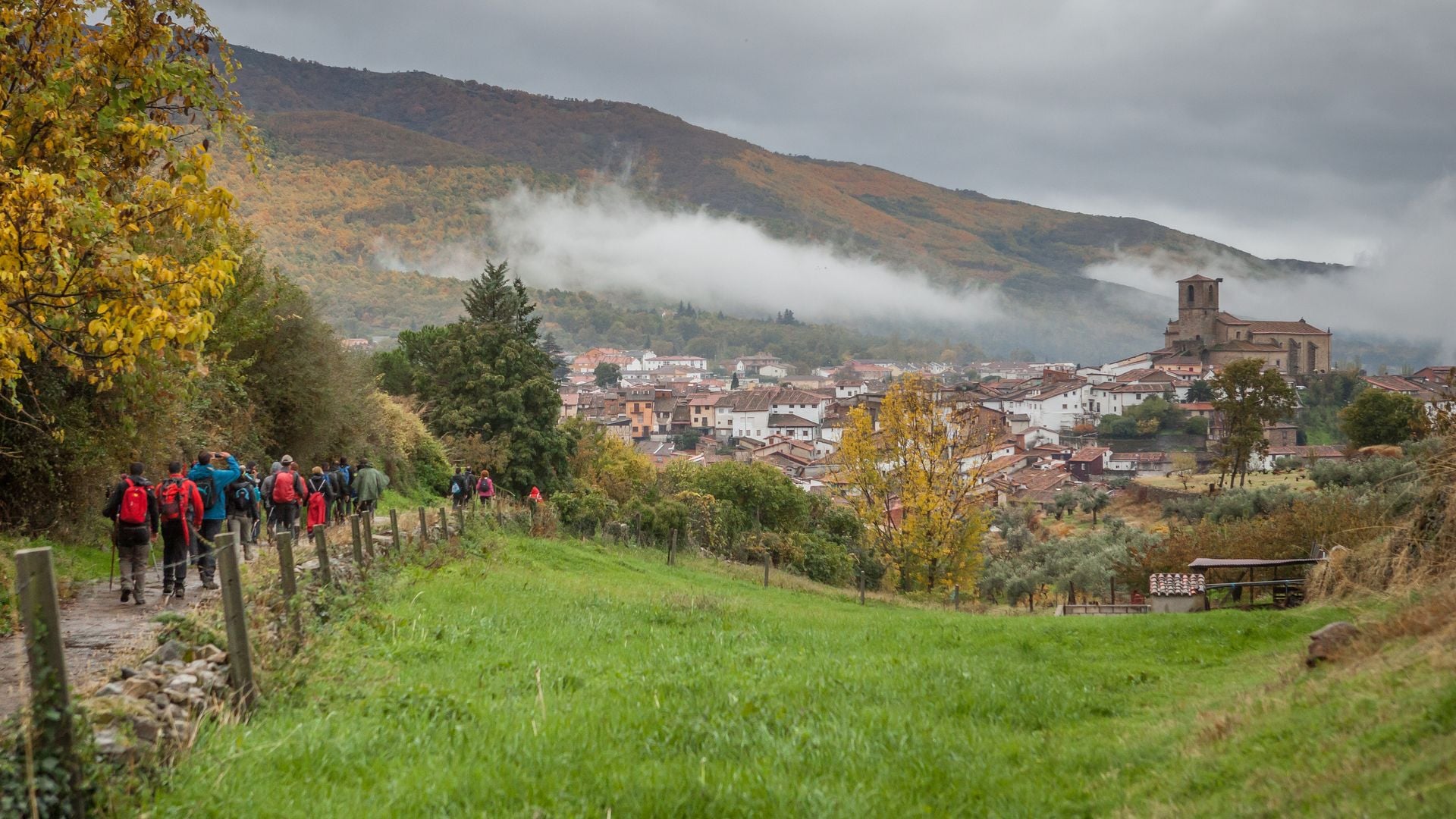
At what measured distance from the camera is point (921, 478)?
1497 inches

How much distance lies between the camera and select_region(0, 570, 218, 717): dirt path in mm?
7164

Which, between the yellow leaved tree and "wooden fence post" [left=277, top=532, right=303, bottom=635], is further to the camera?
"wooden fence post" [left=277, top=532, right=303, bottom=635]

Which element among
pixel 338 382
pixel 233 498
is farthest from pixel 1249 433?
pixel 233 498

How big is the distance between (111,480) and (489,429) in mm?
26330

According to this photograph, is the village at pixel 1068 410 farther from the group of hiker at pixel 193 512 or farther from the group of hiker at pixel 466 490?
the group of hiker at pixel 193 512

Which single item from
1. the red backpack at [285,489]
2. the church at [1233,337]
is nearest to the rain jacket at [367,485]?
the red backpack at [285,489]

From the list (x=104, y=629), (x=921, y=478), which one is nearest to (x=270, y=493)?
(x=104, y=629)

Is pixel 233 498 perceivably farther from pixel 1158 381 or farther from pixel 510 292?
pixel 1158 381

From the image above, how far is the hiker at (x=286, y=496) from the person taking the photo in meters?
17.8

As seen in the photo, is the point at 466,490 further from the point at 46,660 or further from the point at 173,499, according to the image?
the point at 46,660

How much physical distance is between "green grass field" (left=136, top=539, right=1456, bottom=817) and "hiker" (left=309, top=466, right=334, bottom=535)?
8.03m

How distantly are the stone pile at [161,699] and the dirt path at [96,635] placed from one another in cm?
24

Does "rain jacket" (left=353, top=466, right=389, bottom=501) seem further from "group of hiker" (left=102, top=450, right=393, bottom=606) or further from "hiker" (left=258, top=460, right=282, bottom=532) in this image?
"hiker" (left=258, top=460, right=282, bottom=532)

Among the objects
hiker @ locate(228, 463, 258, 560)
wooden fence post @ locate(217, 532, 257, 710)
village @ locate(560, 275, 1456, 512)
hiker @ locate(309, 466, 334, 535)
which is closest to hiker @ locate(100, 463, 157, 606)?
hiker @ locate(228, 463, 258, 560)
